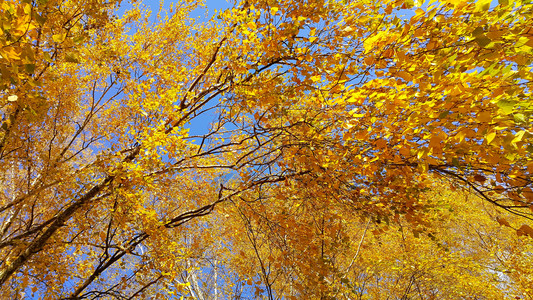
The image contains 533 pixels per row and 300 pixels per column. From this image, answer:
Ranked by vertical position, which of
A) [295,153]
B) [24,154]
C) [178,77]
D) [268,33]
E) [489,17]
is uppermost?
[178,77]

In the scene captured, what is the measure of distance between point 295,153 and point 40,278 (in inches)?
189

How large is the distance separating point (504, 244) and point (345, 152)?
10495mm

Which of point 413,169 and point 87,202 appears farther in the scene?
point 87,202

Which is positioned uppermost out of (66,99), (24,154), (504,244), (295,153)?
(66,99)

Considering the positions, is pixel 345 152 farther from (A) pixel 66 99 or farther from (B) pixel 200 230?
(B) pixel 200 230

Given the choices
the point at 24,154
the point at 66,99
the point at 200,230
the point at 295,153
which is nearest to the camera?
the point at 295,153

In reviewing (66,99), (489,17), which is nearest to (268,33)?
(489,17)

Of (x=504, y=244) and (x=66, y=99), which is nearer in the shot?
(x=66, y=99)

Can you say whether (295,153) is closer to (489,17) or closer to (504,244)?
(489,17)

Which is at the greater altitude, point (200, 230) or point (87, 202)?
point (200, 230)

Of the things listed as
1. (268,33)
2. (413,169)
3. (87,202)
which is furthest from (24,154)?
(413,169)

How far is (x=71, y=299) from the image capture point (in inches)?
135

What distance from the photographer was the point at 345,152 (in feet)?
9.31

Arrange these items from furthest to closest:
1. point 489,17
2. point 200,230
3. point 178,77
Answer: point 200,230
point 178,77
point 489,17
